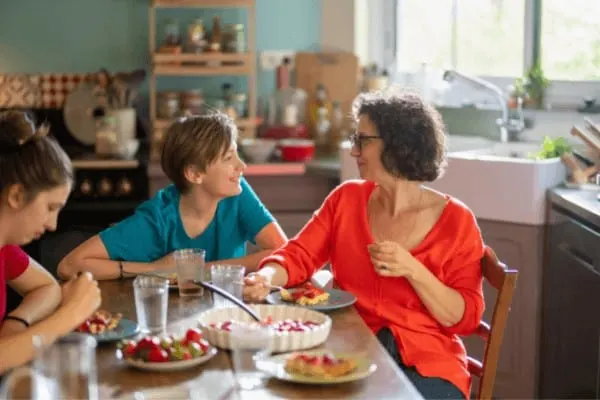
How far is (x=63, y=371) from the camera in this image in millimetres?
1379

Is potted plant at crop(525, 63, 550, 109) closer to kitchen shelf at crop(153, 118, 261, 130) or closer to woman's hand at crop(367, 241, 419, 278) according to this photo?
kitchen shelf at crop(153, 118, 261, 130)

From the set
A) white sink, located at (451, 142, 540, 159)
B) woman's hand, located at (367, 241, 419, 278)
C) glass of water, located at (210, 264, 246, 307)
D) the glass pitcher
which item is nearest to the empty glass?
glass of water, located at (210, 264, 246, 307)

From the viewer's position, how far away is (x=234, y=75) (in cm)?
470

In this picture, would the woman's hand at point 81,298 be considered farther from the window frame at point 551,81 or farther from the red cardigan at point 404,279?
the window frame at point 551,81

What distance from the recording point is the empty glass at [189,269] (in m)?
2.44

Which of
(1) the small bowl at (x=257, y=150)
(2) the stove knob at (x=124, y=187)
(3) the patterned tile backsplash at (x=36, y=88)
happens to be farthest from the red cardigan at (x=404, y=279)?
(3) the patterned tile backsplash at (x=36, y=88)

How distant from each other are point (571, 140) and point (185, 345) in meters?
2.46

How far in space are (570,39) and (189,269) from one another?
2.37 metres

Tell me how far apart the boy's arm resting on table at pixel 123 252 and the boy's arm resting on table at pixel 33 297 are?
349 mm

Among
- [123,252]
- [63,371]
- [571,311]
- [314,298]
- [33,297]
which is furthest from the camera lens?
[571,311]

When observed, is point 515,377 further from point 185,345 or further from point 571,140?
point 185,345

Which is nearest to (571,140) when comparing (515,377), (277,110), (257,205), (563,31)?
(563,31)

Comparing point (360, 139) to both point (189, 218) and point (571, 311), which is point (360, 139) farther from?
point (571, 311)

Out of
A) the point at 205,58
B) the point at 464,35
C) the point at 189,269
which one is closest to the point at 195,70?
the point at 205,58
